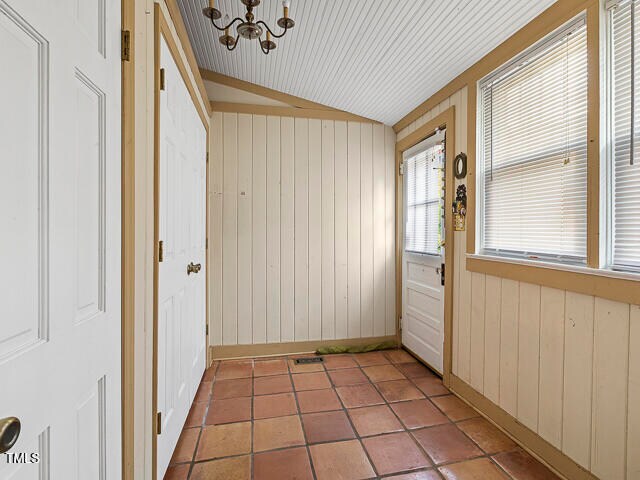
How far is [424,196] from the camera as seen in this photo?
286 cm

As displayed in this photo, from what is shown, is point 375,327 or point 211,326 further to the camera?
point 375,327

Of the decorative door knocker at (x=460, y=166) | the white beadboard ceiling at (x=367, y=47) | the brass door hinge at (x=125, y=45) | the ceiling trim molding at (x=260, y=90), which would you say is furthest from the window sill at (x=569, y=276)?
the ceiling trim molding at (x=260, y=90)

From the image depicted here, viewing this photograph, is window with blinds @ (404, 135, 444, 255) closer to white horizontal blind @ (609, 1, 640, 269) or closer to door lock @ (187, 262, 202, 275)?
white horizontal blind @ (609, 1, 640, 269)

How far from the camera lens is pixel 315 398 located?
89.8 inches

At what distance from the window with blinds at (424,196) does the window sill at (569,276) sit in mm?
687

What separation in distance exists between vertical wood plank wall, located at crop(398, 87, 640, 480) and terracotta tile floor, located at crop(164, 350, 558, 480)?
237 mm

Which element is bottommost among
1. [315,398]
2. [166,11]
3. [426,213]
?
[315,398]

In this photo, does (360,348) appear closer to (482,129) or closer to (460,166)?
(460,166)

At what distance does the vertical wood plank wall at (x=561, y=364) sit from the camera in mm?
1285
